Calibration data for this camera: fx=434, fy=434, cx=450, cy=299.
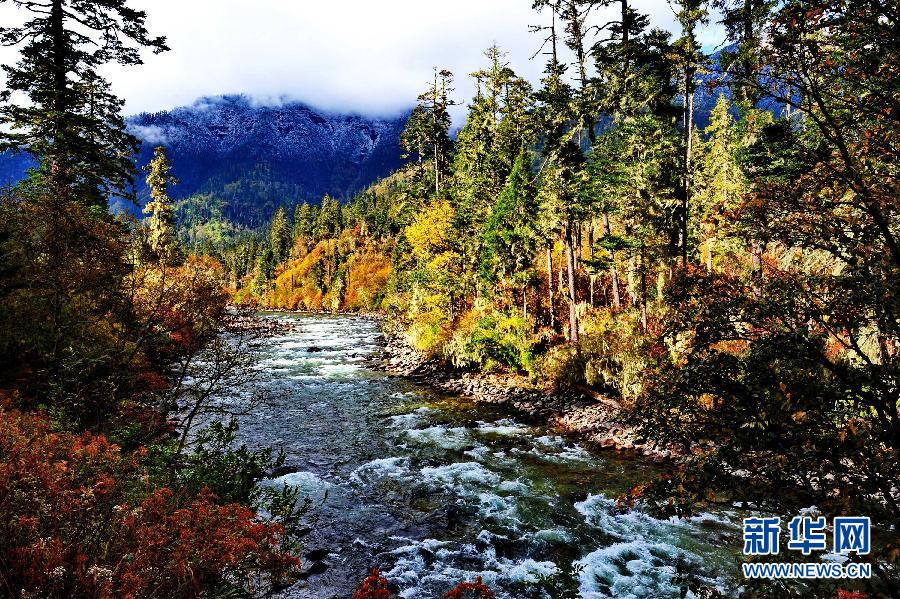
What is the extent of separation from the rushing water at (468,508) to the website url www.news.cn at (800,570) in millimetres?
1020

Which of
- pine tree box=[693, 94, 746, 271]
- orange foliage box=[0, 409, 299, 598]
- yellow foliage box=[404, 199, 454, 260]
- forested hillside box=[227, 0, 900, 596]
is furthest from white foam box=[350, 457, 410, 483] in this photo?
pine tree box=[693, 94, 746, 271]

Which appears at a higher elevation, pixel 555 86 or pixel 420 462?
pixel 555 86

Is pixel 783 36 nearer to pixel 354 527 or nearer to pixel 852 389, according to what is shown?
pixel 852 389

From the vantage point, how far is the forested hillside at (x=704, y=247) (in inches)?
202

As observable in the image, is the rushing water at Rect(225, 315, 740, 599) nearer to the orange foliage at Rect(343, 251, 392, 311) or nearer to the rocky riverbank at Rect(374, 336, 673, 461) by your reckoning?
the rocky riverbank at Rect(374, 336, 673, 461)

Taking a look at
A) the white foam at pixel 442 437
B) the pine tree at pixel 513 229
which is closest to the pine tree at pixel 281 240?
the pine tree at pixel 513 229

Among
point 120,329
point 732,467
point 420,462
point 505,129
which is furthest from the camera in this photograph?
point 505,129

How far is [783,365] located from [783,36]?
4.11 metres

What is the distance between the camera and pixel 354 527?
12.3 metres

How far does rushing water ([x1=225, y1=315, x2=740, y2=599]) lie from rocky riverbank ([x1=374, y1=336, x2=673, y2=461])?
40.9 inches

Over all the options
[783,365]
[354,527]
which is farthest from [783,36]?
[354,527]

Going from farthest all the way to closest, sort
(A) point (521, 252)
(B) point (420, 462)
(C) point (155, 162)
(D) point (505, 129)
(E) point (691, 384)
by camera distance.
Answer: (C) point (155, 162), (D) point (505, 129), (A) point (521, 252), (B) point (420, 462), (E) point (691, 384)

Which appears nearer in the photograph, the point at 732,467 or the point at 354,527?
the point at 732,467

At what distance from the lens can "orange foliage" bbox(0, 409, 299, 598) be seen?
532 centimetres
